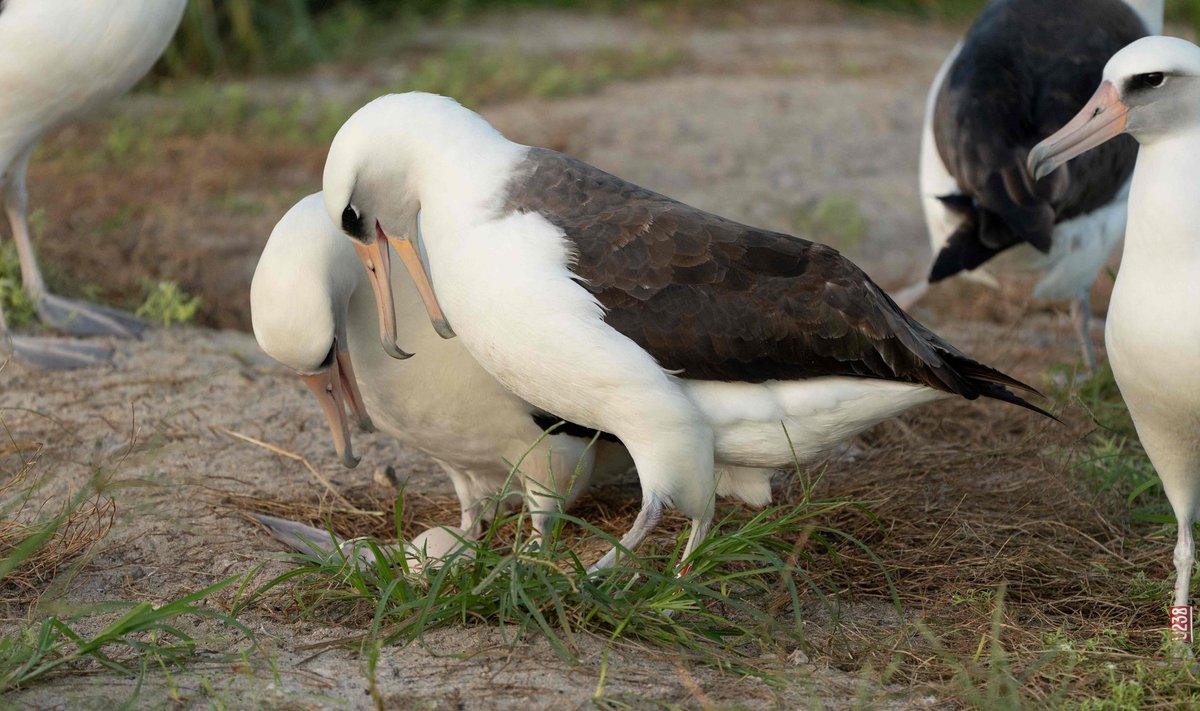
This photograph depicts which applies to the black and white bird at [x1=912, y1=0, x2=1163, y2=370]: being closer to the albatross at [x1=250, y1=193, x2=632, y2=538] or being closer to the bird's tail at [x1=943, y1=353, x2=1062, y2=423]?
the bird's tail at [x1=943, y1=353, x2=1062, y2=423]

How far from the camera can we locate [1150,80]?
147 inches

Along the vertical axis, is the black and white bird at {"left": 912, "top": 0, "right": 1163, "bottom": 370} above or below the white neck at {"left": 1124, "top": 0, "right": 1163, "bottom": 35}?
below

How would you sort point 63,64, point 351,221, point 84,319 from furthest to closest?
point 84,319
point 63,64
point 351,221

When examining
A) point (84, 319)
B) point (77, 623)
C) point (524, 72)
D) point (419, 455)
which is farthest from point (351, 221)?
point (524, 72)

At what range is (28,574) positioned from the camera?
12.4 feet

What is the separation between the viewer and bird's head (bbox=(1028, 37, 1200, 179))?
144 inches

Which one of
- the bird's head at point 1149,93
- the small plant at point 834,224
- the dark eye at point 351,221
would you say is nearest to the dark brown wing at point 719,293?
the dark eye at point 351,221

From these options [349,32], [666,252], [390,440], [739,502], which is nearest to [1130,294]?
[666,252]

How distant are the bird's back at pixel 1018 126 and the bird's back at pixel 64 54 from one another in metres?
3.30

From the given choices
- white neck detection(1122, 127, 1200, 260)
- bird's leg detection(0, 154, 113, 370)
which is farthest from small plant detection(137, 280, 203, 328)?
white neck detection(1122, 127, 1200, 260)

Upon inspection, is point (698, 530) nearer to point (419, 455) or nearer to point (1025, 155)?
point (419, 455)

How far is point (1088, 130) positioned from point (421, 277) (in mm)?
1877

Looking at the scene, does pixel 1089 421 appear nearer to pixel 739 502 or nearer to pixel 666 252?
pixel 739 502

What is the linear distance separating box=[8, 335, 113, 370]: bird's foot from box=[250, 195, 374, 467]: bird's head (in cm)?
183
